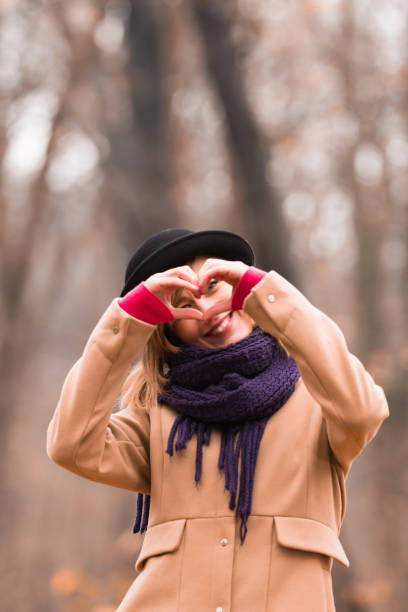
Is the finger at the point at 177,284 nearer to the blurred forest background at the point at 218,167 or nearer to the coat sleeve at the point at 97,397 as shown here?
the coat sleeve at the point at 97,397

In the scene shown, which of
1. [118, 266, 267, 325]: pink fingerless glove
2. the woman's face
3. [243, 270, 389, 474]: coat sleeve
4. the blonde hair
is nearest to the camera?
[243, 270, 389, 474]: coat sleeve

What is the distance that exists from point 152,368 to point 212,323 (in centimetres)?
27

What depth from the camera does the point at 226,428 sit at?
2.57 metres

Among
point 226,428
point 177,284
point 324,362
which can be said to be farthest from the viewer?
point 226,428

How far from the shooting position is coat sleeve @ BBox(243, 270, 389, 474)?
231cm

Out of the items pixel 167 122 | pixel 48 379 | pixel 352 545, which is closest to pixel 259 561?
pixel 352 545

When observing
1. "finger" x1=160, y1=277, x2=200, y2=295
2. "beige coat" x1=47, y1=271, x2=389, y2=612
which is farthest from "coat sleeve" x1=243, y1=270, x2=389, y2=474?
"finger" x1=160, y1=277, x2=200, y2=295

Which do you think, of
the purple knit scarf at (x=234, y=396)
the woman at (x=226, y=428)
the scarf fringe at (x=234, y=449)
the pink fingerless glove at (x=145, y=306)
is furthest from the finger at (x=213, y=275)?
the scarf fringe at (x=234, y=449)

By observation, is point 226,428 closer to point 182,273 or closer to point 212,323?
point 212,323

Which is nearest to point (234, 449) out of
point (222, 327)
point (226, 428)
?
point (226, 428)

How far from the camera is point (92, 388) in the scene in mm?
2494

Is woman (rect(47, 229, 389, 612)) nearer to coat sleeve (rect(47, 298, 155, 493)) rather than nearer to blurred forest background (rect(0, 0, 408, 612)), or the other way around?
coat sleeve (rect(47, 298, 155, 493))

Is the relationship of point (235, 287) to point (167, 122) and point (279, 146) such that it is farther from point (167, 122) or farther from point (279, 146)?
point (279, 146)

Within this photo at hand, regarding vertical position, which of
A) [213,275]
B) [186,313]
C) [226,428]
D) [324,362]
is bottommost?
[226,428]
